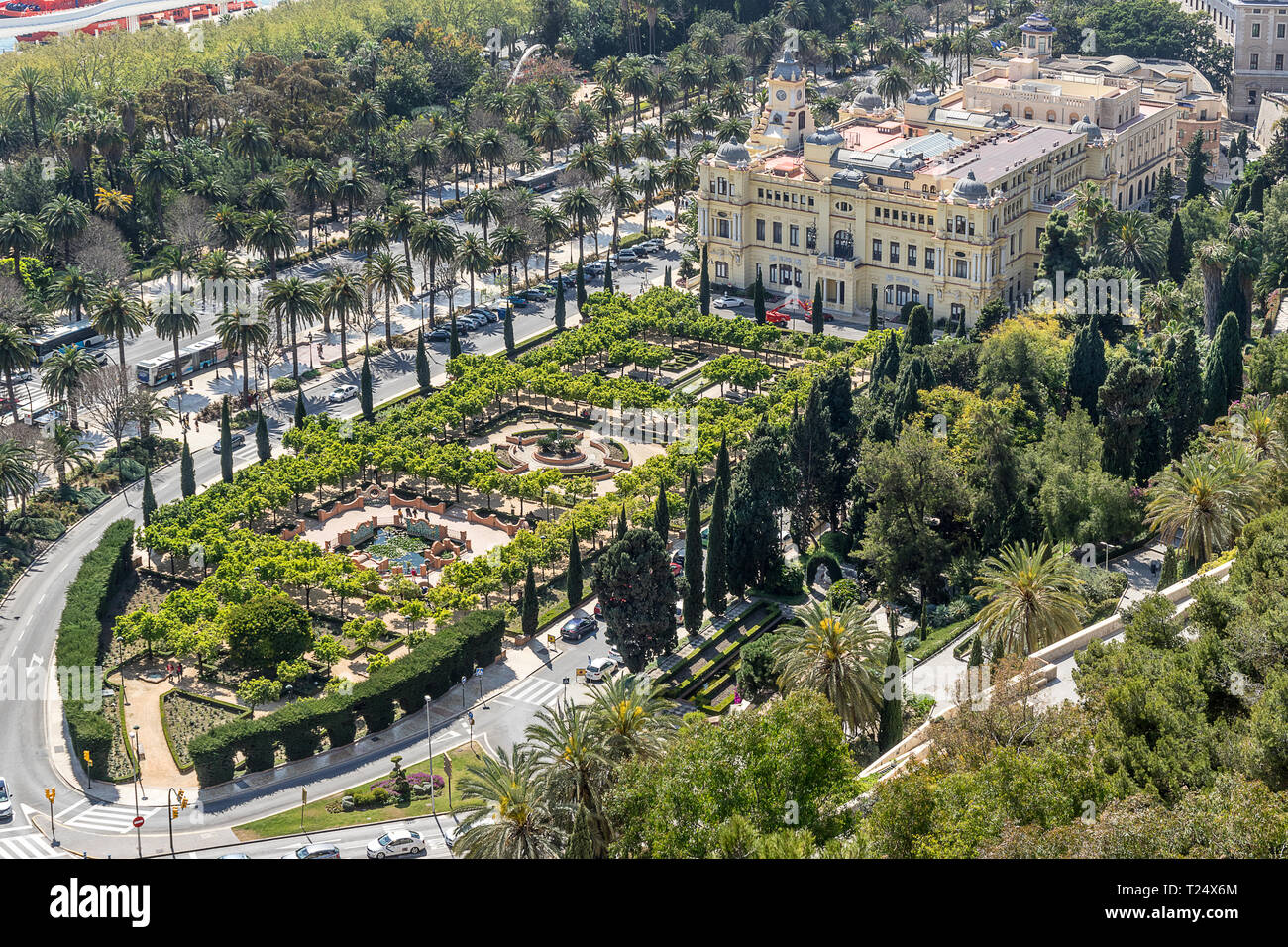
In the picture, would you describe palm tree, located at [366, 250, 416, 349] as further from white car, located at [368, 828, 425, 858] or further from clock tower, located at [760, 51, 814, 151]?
white car, located at [368, 828, 425, 858]

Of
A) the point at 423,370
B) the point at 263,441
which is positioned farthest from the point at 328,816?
the point at 423,370

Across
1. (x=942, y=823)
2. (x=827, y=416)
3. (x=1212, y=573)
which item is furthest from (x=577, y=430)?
(x=942, y=823)

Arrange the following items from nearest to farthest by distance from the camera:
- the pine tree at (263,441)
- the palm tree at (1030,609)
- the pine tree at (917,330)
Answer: the palm tree at (1030,609)
the pine tree at (263,441)
the pine tree at (917,330)

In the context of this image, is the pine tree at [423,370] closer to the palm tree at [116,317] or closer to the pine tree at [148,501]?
the palm tree at [116,317]

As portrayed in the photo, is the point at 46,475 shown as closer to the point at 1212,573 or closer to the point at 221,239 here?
the point at 221,239

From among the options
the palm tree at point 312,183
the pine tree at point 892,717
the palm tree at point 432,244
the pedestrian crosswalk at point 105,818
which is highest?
the palm tree at point 312,183

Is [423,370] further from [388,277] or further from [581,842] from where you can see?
[581,842]

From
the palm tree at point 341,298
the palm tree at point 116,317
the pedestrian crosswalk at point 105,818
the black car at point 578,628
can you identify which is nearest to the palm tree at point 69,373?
the palm tree at point 116,317
